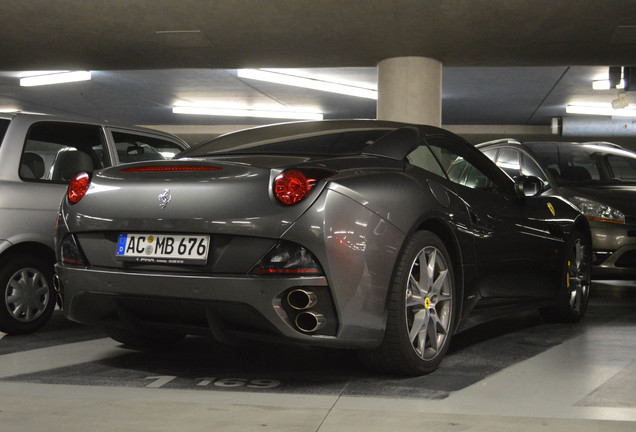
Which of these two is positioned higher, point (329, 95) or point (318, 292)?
point (329, 95)

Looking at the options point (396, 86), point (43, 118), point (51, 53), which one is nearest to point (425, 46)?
point (396, 86)

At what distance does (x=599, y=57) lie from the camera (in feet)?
41.5

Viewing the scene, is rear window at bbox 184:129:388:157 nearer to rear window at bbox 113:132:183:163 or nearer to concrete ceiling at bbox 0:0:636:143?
rear window at bbox 113:132:183:163

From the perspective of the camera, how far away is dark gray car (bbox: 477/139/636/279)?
744 cm

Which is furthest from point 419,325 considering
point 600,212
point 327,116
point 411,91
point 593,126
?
point 327,116

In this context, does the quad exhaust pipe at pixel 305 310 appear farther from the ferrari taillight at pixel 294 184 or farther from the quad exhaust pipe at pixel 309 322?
the ferrari taillight at pixel 294 184

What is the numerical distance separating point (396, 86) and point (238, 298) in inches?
368

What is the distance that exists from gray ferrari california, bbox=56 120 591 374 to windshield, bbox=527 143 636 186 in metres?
4.01

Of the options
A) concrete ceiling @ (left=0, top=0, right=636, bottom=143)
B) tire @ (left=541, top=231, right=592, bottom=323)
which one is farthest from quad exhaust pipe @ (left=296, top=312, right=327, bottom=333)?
concrete ceiling @ (left=0, top=0, right=636, bottom=143)

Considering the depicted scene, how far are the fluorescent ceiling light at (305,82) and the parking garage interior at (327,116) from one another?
0.42ft

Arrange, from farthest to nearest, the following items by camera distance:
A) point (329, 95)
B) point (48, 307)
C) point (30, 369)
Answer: point (329, 95) < point (48, 307) < point (30, 369)

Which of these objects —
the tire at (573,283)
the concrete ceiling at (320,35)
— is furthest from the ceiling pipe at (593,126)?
the tire at (573,283)

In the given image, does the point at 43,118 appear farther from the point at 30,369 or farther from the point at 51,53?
the point at 51,53

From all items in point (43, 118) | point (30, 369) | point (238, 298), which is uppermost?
point (43, 118)
